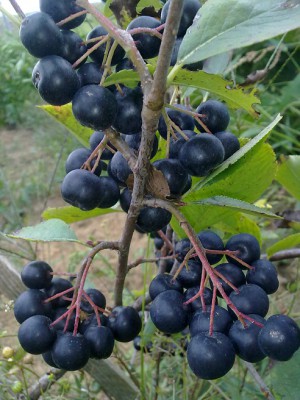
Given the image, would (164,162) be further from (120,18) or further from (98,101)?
(120,18)

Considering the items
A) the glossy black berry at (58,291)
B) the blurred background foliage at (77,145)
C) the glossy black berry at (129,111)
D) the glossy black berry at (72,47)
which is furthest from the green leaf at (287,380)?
the glossy black berry at (72,47)

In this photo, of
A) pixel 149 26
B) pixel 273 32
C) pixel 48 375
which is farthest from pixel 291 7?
pixel 48 375

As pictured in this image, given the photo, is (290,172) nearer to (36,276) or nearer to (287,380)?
(287,380)

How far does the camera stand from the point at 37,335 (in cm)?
69

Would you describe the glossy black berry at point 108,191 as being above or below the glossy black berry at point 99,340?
above

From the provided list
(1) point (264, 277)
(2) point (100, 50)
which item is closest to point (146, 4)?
(2) point (100, 50)

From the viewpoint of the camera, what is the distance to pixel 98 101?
589 millimetres

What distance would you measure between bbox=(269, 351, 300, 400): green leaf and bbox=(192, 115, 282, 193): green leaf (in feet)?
1.41

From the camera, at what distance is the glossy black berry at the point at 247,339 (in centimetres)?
59

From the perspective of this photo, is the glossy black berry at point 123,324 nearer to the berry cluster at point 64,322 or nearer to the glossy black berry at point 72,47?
the berry cluster at point 64,322

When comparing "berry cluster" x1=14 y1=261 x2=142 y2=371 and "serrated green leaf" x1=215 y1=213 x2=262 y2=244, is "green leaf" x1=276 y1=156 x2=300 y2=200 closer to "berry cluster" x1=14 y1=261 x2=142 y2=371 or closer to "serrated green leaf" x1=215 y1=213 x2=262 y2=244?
"serrated green leaf" x1=215 y1=213 x2=262 y2=244

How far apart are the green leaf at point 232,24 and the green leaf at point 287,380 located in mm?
612

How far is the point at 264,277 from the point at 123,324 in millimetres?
232

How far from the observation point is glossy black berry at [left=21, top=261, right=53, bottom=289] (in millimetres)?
762
